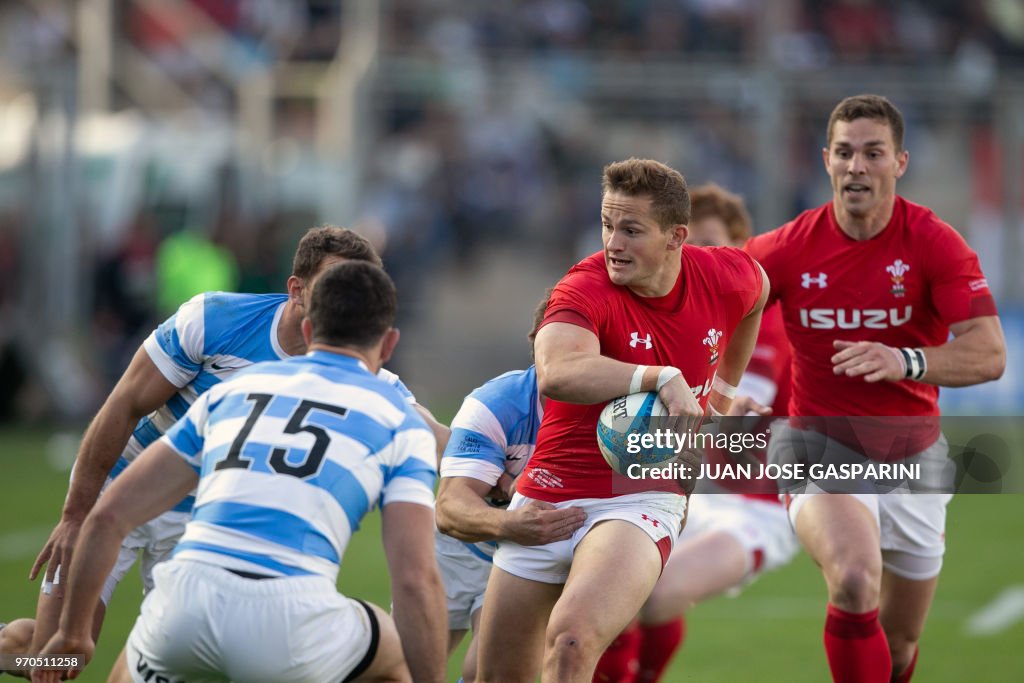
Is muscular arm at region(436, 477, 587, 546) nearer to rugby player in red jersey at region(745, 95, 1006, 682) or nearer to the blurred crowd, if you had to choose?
rugby player in red jersey at region(745, 95, 1006, 682)

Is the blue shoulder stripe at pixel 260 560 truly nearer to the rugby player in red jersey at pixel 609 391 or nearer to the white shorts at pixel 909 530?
the rugby player in red jersey at pixel 609 391

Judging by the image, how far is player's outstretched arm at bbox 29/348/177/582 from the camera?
539 centimetres

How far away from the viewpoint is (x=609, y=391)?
16.1ft

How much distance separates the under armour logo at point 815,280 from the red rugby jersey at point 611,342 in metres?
0.98

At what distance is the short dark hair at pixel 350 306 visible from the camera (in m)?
4.59

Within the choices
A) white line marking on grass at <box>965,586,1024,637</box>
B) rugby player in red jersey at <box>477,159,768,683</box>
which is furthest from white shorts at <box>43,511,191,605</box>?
white line marking on grass at <box>965,586,1024,637</box>

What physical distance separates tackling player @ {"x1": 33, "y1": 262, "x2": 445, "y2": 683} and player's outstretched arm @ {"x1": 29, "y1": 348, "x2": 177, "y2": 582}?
2.75 ft

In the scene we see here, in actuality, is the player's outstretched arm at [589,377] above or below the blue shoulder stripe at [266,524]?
above

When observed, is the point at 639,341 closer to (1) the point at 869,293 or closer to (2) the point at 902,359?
(2) the point at 902,359

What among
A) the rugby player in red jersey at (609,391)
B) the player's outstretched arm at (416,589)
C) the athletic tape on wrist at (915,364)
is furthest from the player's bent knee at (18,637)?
the athletic tape on wrist at (915,364)

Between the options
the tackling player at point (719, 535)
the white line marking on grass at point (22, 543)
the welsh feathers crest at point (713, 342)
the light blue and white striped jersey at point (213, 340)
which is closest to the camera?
the welsh feathers crest at point (713, 342)

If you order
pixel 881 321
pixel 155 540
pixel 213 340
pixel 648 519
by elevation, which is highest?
pixel 881 321

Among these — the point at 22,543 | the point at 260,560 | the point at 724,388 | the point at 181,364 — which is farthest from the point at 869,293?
the point at 22,543

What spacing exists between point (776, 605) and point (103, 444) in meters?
6.08
